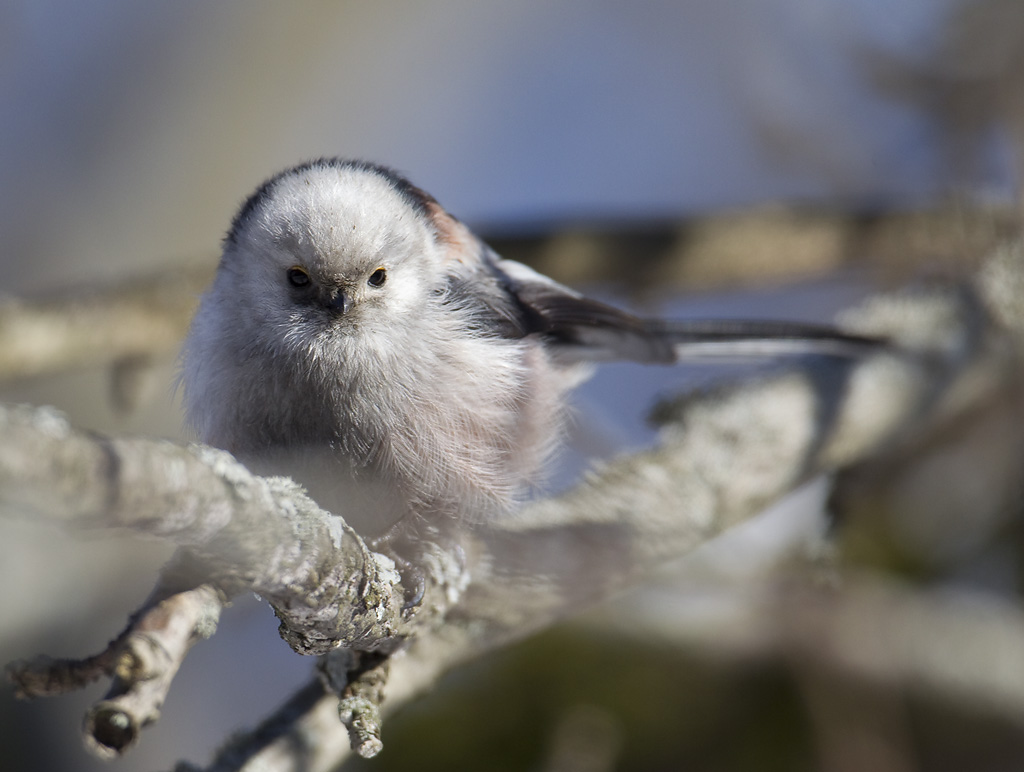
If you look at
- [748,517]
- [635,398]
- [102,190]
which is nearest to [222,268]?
[748,517]

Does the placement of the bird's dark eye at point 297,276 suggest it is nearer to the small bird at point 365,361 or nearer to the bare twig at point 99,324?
the small bird at point 365,361

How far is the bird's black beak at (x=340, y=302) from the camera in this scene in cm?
198

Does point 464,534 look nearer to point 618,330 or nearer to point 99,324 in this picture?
point 618,330

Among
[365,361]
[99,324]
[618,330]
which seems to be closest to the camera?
[365,361]

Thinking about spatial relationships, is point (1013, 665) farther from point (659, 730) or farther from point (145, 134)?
point (145, 134)

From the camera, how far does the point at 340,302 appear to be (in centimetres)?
199

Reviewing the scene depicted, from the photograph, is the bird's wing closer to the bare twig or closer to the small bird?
the small bird

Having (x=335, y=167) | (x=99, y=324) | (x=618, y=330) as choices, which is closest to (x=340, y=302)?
(x=335, y=167)

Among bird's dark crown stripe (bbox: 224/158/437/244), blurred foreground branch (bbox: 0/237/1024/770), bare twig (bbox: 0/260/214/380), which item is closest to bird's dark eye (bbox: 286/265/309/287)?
bird's dark crown stripe (bbox: 224/158/437/244)

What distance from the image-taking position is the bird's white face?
2014 millimetres

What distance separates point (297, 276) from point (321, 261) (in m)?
0.08

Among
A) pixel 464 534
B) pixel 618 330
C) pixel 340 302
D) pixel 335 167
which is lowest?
pixel 464 534

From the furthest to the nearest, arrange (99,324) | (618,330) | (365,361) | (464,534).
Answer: (99,324), (618,330), (464,534), (365,361)

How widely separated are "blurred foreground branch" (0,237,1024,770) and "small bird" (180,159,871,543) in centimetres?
20
